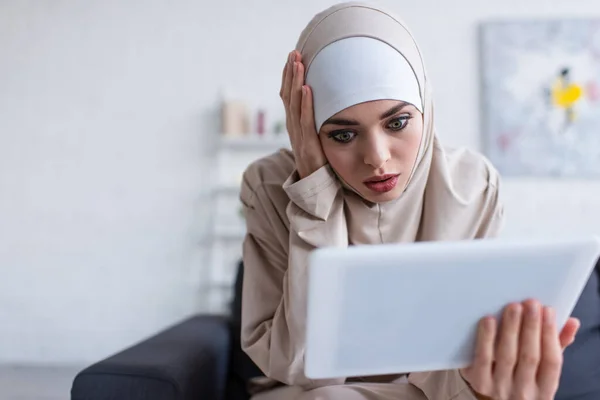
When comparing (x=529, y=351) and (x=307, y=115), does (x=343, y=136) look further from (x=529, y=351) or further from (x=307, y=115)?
(x=529, y=351)

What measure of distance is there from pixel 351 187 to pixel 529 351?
0.40 metres

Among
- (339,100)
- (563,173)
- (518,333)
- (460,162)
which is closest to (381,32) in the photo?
(339,100)

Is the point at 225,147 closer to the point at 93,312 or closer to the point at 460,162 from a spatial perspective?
the point at 93,312

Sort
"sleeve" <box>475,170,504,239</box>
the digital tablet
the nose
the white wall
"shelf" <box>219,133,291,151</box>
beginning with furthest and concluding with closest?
the white wall → "shelf" <box>219,133,291,151</box> → "sleeve" <box>475,170,504,239</box> → the nose → the digital tablet

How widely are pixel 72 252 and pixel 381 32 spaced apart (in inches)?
101

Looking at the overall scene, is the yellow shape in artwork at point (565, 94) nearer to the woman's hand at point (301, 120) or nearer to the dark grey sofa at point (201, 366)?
the dark grey sofa at point (201, 366)

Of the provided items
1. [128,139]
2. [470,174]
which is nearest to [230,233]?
[128,139]

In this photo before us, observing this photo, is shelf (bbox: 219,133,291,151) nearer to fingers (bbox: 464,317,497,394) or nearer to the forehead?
the forehead

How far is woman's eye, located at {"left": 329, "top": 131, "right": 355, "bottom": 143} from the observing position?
859 millimetres

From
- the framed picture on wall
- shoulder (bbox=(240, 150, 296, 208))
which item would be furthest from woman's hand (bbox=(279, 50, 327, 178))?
the framed picture on wall

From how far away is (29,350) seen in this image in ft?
9.59

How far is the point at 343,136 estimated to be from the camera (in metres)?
0.87

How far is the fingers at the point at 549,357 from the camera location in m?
0.59

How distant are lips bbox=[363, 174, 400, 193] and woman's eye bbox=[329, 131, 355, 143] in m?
0.08
